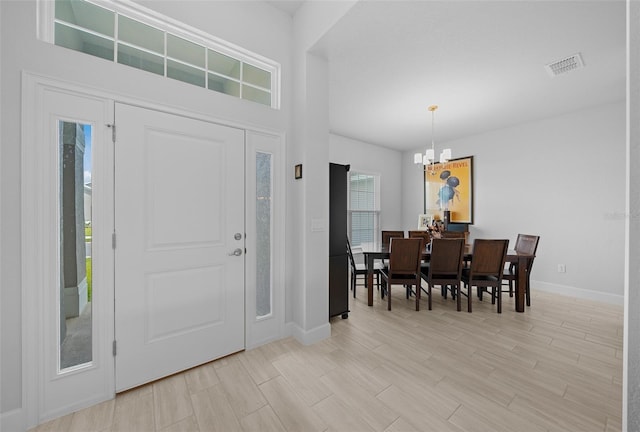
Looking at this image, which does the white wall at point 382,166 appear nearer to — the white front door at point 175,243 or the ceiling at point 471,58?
the ceiling at point 471,58

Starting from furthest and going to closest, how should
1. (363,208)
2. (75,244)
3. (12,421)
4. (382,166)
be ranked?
(382,166) → (363,208) → (75,244) → (12,421)

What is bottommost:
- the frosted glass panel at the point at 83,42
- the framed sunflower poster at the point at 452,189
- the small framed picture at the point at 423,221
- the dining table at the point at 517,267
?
the dining table at the point at 517,267

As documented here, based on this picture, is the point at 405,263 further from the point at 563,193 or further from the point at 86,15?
the point at 86,15

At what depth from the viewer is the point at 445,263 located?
327cm

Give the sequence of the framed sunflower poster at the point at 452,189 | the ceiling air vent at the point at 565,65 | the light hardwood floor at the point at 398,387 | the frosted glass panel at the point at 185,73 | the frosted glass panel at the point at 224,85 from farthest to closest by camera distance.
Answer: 1. the framed sunflower poster at the point at 452,189
2. the ceiling air vent at the point at 565,65
3. the frosted glass panel at the point at 224,85
4. the frosted glass panel at the point at 185,73
5. the light hardwood floor at the point at 398,387

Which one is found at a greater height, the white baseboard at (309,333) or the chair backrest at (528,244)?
the chair backrest at (528,244)

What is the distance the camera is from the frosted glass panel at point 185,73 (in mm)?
1997

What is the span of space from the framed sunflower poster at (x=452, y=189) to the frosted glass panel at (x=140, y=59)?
15.0ft

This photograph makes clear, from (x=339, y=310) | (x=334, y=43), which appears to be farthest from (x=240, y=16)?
(x=339, y=310)

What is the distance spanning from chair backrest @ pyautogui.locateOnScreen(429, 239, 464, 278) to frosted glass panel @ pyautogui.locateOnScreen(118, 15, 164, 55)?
3390mm

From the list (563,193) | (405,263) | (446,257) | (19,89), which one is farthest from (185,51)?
(563,193)

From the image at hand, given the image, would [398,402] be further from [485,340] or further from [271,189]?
[271,189]

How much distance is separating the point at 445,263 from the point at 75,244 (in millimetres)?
3613

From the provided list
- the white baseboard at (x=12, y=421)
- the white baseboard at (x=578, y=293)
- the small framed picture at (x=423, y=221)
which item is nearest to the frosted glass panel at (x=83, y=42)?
the white baseboard at (x=12, y=421)
